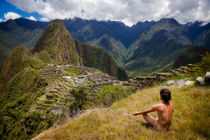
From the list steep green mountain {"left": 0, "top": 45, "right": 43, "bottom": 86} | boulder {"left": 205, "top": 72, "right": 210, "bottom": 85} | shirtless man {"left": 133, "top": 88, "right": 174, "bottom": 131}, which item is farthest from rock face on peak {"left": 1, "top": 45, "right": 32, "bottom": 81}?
boulder {"left": 205, "top": 72, "right": 210, "bottom": 85}

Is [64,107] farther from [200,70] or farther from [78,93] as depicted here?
[200,70]

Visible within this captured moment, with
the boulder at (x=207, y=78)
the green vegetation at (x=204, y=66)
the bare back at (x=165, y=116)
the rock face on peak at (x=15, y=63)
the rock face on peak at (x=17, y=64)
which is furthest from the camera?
the rock face on peak at (x=15, y=63)

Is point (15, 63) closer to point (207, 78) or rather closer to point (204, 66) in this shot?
point (204, 66)

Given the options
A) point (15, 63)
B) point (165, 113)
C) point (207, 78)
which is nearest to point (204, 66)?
point (207, 78)

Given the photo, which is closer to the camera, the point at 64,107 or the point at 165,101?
the point at 165,101

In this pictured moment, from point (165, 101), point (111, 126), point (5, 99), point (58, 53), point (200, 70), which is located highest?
point (58, 53)

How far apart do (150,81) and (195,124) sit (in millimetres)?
16358

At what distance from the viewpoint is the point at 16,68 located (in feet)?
370

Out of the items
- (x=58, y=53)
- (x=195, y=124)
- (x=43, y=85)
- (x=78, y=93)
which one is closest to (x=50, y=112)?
(x=78, y=93)

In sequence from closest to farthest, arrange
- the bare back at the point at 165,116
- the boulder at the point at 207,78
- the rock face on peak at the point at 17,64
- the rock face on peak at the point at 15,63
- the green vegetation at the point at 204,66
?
the bare back at the point at 165,116 < the boulder at the point at 207,78 < the green vegetation at the point at 204,66 < the rock face on peak at the point at 17,64 < the rock face on peak at the point at 15,63

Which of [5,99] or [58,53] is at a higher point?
[58,53]

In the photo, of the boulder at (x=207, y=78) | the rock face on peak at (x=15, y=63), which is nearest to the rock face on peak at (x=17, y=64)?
the rock face on peak at (x=15, y=63)

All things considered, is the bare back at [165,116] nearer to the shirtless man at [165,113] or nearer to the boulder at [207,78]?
the shirtless man at [165,113]

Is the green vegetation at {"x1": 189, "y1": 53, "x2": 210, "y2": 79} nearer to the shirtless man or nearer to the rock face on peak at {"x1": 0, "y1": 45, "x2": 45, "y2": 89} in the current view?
the shirtless man
